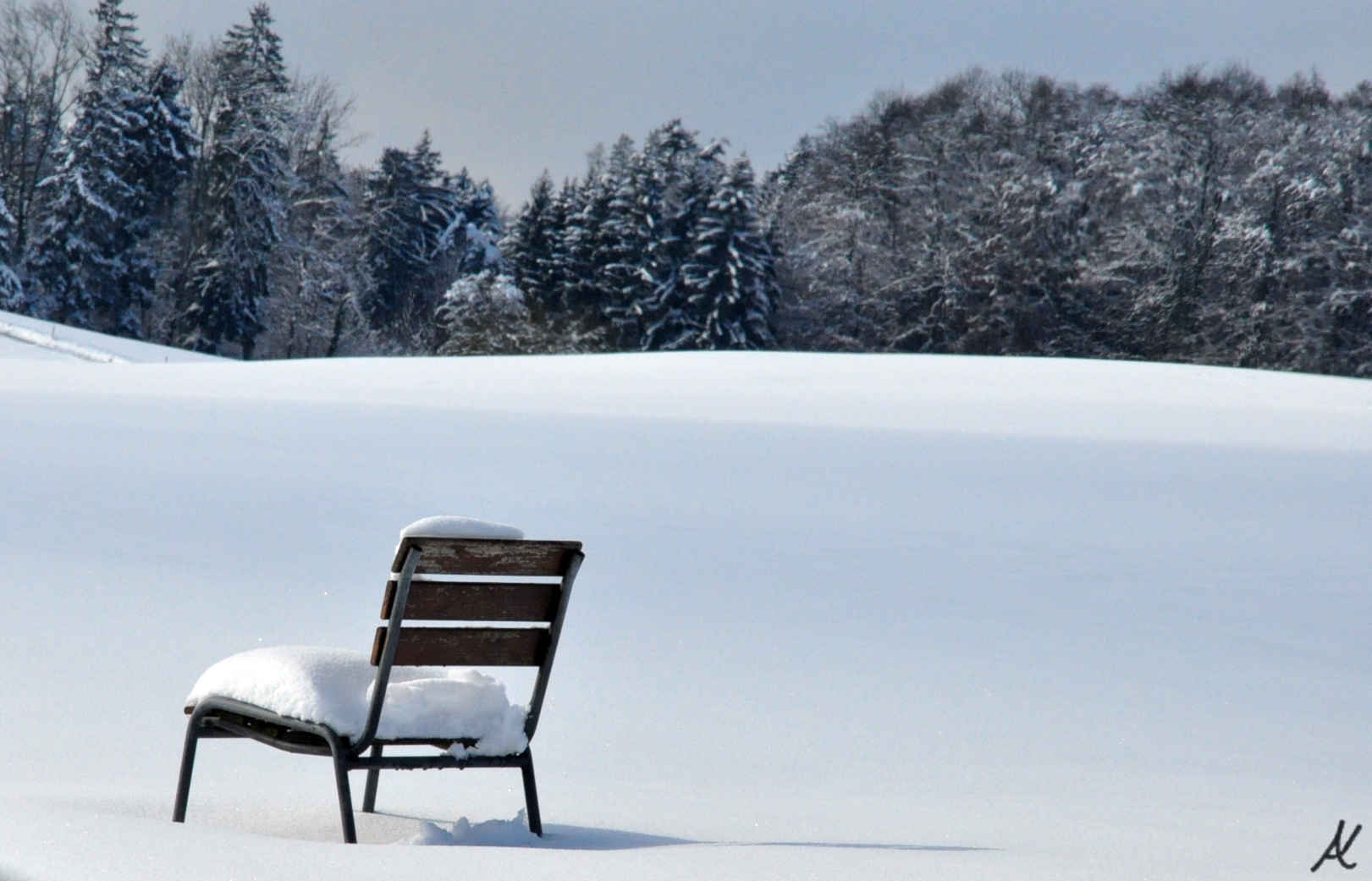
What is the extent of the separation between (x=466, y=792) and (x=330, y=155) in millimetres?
46928

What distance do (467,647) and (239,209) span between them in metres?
44.9

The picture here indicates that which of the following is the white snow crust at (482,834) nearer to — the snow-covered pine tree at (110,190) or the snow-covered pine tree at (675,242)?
the snow-covered pine tree at (675,242)

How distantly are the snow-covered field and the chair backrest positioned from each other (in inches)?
17.3

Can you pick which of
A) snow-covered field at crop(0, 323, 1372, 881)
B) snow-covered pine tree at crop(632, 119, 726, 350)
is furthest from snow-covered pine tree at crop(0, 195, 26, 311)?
snow-covered field at crop(0, 323, 1372, 881)

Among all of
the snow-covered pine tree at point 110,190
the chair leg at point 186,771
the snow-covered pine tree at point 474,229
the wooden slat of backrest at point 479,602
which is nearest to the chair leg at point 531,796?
the wooden slat of backrest at point 479,602

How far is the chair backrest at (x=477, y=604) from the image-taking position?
357 centimetres

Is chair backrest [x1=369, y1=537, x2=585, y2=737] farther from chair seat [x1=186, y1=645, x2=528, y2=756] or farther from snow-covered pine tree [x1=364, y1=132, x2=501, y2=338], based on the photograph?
snow-covered pine tree [x1=364, y1=132, x2=501, y2=338]

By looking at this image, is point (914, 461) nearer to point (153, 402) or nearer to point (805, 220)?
point (153, 402)

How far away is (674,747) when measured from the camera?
593 cm

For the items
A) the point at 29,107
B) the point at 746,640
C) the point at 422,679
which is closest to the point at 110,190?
the point at 29,107

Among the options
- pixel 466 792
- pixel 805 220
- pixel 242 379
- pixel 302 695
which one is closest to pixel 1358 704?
pixel 466 792

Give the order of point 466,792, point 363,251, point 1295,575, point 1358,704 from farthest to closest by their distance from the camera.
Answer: point 363,251
point 1295,575
point 1358,704
point 466,792

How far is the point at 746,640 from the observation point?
8039 mm

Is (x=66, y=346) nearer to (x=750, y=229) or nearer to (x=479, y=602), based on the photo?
(x=750, y=229)
